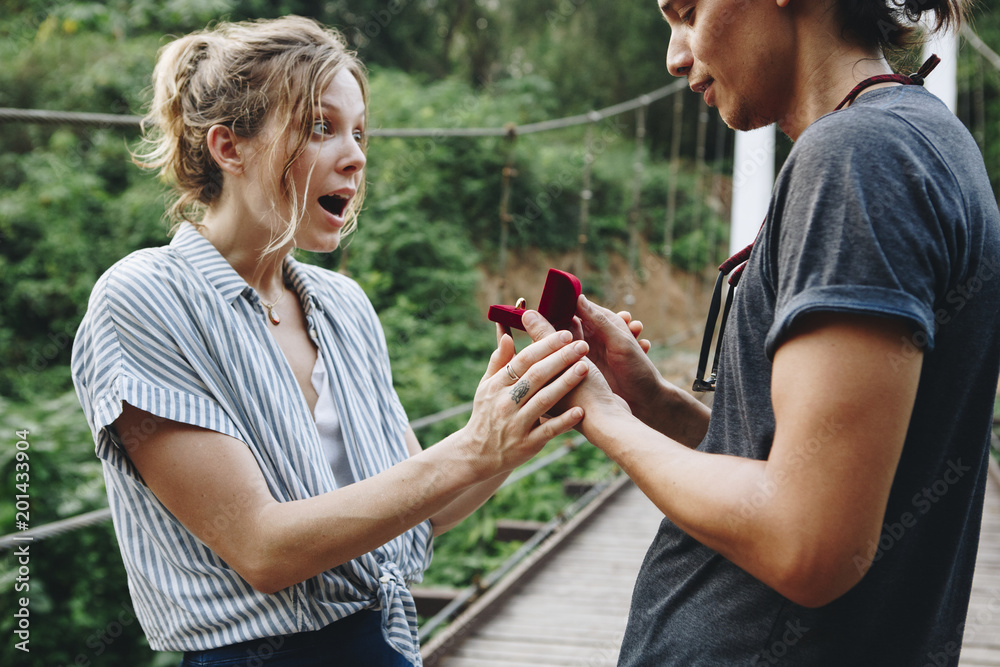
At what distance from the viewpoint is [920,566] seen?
68 cm

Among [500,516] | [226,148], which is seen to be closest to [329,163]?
[226,148]

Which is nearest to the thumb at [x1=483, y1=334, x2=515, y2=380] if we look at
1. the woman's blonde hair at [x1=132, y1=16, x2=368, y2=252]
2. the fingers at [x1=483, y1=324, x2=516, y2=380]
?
the fingers at [x1=483, y1=324, x2=516, y2=380]

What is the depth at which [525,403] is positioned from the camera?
87 cm

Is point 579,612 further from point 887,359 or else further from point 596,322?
point 887,359

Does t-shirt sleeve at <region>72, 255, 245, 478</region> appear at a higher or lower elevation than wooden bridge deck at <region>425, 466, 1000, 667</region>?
higher

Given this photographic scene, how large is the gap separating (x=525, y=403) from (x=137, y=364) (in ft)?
1.42

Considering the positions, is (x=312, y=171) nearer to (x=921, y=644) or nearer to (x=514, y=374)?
(x=514, y=374)

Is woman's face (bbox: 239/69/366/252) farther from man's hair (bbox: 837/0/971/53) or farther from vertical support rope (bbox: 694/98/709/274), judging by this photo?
vertical support rope (bbox: 694/98/709/274)

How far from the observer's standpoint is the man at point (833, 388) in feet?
1.83

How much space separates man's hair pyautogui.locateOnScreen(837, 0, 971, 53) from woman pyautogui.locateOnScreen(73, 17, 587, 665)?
0.41m

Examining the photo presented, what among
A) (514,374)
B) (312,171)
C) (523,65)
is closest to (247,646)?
(514,374)

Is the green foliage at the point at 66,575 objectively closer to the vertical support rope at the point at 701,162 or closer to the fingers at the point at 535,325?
the fingers at the point at 535,325

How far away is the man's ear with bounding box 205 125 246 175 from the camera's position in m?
1.08

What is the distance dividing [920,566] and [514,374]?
433 millimetres
